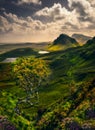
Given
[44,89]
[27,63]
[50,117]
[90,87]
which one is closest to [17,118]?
[50,117]

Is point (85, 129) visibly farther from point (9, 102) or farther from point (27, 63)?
point (27, 63)

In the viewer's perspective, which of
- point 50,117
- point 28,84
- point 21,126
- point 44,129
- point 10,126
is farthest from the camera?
point 28,84

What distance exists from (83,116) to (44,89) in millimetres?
134489

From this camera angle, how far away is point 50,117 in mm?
70438

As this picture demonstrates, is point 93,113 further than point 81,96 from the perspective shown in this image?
No

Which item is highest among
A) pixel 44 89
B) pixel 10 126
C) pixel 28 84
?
pixel 10 126

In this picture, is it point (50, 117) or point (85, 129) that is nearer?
point (85, 129)

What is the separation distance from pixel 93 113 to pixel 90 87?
20438mm

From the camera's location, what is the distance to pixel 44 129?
2566 inches

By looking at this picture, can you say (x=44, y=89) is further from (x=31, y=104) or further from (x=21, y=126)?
(x=21, y=126)

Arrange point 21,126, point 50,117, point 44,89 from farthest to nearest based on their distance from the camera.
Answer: point 44,89 < point 50,117 < point 21,126

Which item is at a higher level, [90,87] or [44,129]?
[90,87]

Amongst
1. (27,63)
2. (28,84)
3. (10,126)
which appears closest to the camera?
(10,126)

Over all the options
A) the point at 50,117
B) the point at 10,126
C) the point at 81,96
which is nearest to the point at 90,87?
the point at 81,96
